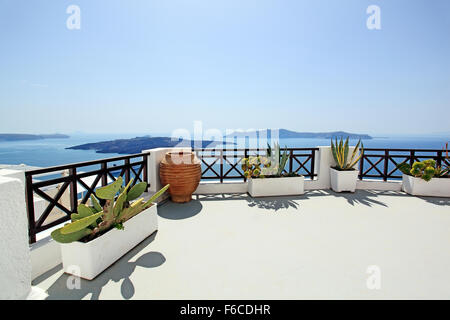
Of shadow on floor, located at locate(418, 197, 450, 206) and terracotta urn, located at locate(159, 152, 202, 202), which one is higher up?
terracotta urn, located at locate(159, 152, 202, 202)

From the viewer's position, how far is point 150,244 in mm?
2605

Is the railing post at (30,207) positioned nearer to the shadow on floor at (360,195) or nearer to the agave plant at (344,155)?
the shadow on floor at (360,195)

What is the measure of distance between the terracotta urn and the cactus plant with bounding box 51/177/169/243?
126 cm

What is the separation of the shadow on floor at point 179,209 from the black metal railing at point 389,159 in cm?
409

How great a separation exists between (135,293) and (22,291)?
81 cm

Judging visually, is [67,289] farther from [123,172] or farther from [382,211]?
[382,211]

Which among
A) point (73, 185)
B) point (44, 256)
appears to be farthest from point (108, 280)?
point (73, 185)

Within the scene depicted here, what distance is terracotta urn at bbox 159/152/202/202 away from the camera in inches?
154

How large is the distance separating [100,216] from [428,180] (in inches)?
230

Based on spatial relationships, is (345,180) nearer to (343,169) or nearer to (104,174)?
(343,169)

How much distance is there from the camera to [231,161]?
519 centimetres

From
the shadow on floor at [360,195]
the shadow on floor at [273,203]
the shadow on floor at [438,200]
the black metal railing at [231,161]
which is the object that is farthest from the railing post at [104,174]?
the shadow on floor at [438,200]

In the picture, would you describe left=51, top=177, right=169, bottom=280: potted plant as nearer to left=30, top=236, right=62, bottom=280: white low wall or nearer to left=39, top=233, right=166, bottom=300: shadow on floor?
left=39, top=233, right=166, bottom=300: shadow on floor

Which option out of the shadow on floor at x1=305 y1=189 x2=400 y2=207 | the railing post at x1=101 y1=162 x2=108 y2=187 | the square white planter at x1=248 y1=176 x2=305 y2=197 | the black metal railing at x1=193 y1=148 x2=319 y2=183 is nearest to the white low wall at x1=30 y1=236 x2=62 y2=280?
the railing post at x1=101 y1=162 x2=108 y2=187
